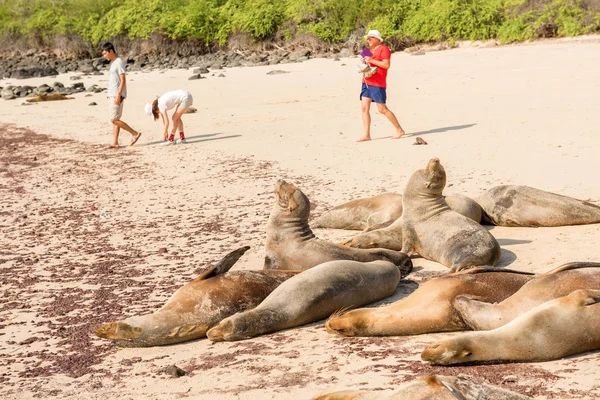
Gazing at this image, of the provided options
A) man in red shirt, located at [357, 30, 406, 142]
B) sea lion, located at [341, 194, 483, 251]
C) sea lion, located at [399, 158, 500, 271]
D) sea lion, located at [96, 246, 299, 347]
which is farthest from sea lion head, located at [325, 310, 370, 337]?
man in red shirt, located at [357, 30, 406, 142]

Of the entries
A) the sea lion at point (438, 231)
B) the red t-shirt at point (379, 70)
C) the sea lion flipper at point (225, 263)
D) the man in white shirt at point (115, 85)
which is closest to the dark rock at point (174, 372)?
the sea lion flipper at point (225, 263)

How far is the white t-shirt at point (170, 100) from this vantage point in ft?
50.8

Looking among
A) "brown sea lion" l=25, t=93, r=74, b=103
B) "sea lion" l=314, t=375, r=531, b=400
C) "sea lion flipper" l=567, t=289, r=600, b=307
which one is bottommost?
"brown sea lion" l=25, t=93, r=74, b=103

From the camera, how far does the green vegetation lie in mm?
27109

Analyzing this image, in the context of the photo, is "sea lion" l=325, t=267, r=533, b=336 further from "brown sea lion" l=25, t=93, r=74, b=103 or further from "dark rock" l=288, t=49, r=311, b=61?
"dark rock" l=288, t=49, r=311, b=61

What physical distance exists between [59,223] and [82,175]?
3443 millimetres

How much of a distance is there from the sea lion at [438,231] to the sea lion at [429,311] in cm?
115

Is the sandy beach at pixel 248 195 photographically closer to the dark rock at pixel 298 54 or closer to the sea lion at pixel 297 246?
the sea lion at pixel 297 246

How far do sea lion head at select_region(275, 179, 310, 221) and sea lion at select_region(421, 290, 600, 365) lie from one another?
8.92 feet

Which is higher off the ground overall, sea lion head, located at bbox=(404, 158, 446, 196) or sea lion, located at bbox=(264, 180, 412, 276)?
sea lion head, located at bbox=(404, 158, 446, 196)

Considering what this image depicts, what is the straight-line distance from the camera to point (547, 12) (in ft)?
88.8

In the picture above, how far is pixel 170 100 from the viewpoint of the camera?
15547 mm

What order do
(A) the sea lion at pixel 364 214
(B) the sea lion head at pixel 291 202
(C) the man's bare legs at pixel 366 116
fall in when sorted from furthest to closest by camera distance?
1. (C) the man's bare legs at pixel 366 116
2. (A) the sea lion at pixel 364 214
3. (B) the sea lion head at pixel 291 202

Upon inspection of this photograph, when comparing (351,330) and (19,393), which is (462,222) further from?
(19,393)
